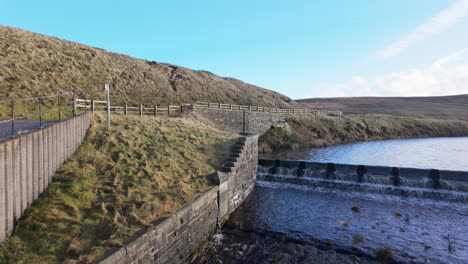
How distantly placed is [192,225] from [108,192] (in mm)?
2995

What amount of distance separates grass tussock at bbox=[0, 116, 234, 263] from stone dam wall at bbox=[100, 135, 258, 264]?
39cm

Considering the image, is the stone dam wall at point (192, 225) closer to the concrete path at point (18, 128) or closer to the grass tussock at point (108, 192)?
the grass tussock at point (108, 192)

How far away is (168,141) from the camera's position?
51.4 ft

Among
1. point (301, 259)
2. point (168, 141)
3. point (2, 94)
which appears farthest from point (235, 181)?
point (2, 94)

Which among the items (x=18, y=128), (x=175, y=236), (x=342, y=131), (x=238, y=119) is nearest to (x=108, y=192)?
(x=175, y=236)

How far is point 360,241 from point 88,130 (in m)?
12.5

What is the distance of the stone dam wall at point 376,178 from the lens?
16.5m

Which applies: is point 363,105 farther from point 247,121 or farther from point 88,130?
point 88,130

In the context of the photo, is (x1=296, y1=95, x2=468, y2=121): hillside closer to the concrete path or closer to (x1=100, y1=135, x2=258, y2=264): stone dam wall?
(x1=100, y1=135, x2=258, y2=264): stone dam wall

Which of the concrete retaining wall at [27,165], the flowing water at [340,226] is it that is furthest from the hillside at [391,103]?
the concrete retaining wall at [27,165]

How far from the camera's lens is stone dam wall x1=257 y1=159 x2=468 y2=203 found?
54.2 ft

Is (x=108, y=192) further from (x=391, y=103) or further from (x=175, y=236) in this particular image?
(x=391, y=103)

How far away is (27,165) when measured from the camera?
24.8 feet

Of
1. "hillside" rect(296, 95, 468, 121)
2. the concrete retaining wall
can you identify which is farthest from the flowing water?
"hillside" rect(296, 95, 468, 121)
